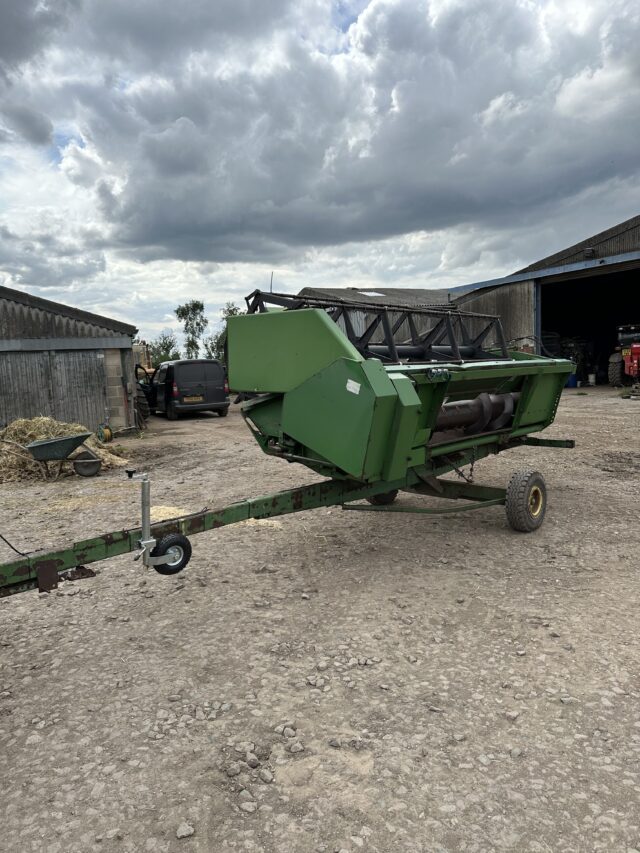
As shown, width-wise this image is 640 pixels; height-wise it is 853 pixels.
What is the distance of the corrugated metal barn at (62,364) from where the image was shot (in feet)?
40.4

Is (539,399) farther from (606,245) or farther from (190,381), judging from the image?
(606,245)

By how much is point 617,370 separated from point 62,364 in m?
17.6

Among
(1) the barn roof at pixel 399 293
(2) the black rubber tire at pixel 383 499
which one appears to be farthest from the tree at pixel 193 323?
(2) the black rubber tire at pixel 383 499

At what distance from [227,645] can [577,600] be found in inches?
92.0

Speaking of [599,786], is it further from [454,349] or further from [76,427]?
[76,427]

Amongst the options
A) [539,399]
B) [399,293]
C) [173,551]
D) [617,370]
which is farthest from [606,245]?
[173,551]

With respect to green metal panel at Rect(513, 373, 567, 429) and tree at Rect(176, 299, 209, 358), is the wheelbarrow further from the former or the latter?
tree at Rect(176, 299, 209, 358)

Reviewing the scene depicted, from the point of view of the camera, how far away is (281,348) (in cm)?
448

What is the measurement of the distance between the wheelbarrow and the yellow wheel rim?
17.8 feet

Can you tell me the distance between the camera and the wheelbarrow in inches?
323

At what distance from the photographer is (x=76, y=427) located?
1039 cm

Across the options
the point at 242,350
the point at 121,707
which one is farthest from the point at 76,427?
the point at 121,707

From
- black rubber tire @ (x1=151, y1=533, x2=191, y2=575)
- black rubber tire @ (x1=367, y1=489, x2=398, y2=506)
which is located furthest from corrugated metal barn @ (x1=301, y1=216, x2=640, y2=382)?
black rubber tire @ (x1=151, y1=533, x2=191, y2=575)

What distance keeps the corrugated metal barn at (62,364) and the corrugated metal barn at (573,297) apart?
8.11m
